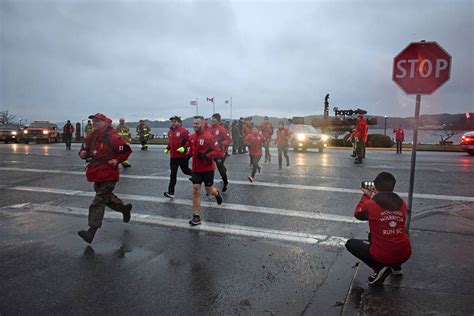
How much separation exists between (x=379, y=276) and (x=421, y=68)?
303 centimetres

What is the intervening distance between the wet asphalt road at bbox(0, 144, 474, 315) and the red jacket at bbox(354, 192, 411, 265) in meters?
0.58

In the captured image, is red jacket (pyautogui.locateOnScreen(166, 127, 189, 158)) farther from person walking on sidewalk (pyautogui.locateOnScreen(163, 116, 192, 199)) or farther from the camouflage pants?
the camouflage pants

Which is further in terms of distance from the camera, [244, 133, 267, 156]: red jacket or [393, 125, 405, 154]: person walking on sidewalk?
[393, 125, 405, 154]: person walking on sidewalk

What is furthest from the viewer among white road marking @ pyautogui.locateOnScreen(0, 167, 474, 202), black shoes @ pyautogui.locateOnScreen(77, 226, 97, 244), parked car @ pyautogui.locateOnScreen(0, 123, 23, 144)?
parked car @ pyautogui.locateOnScreen(0, 123, 23, 144)

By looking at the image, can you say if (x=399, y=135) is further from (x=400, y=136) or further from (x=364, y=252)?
(x=364, y=252)

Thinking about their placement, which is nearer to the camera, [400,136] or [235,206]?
[235,206]

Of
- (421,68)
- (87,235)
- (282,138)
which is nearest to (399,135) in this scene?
(282,138)

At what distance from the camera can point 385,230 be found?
3895 mm

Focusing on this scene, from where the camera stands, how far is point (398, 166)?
1411 centimetres

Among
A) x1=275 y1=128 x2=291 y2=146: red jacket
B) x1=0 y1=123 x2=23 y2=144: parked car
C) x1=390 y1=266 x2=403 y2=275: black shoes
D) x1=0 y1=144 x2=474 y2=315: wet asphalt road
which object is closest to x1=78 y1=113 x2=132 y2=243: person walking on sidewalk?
x1=0 y1=144 x2=474 y2=315: wet asphalt road

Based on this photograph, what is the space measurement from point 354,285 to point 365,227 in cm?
236

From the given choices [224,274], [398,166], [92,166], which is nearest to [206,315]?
[224,274]

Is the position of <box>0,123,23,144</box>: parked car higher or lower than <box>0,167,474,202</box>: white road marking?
higher

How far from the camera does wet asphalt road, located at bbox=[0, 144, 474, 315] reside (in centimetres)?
374
